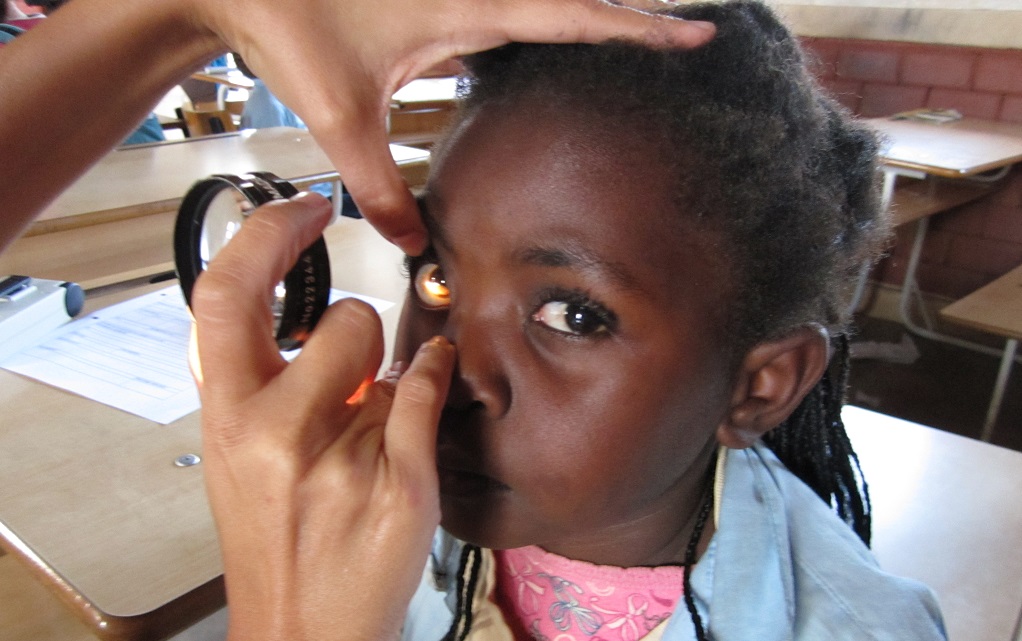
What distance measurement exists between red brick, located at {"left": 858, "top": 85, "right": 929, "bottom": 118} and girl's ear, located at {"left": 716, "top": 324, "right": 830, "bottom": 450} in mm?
3677

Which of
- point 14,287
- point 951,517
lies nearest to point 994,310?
point 951,517

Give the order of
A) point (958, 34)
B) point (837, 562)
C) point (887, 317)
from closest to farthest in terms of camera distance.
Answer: point (837, 562) → point (958, 34) → point (887, 317)

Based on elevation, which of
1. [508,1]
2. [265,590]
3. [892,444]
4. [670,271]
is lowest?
[892,444]

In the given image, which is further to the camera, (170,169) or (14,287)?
(170,169)

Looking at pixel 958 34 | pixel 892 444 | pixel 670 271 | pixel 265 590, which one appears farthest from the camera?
pixel 958 34

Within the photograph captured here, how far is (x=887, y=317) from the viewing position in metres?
4.34

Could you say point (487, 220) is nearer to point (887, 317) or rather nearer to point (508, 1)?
point (508, 1)

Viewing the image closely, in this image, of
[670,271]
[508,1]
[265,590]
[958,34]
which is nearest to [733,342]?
[670,271]

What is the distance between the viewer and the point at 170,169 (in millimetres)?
2279

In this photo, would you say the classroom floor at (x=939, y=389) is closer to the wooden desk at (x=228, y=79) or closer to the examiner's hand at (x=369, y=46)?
the examiner's hand at (x=369, y=46)

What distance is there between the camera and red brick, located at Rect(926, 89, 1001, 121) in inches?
151

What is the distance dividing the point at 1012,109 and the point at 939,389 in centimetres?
144

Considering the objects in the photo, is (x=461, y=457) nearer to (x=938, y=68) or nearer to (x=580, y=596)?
(x=580, y=596)

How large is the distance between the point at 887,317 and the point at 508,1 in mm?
4211
